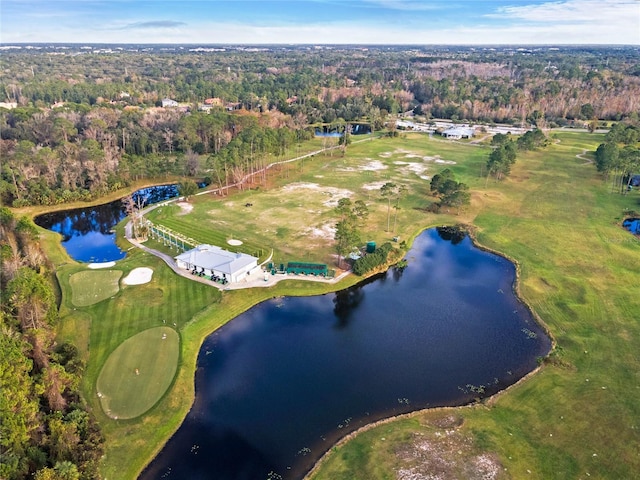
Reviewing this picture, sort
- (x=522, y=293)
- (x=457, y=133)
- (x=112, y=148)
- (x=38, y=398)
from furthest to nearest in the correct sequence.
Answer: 1. (x=457, y=133)
2. (x=112, y=148)
3. (x=522, y=293)
4. (x=38, y=398)

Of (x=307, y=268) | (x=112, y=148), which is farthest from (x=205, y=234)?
(x=112, y=148)

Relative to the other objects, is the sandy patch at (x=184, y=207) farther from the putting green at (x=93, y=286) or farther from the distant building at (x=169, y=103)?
the distant building at (x=169, y=103)

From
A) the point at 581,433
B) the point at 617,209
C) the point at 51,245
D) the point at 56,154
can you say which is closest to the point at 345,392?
the point at 581,433

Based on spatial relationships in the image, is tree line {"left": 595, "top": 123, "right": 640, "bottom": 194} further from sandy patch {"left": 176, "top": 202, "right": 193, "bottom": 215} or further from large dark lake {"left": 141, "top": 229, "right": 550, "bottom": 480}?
sandy patch {"left": 176, "top": 202, "right": 193, "bottom": 215}

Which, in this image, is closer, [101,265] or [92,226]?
[101,265]

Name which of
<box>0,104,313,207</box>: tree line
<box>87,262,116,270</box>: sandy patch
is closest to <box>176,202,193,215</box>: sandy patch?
<box>0,104,313,207</box>: tree line

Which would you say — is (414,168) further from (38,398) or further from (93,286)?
(38,398)

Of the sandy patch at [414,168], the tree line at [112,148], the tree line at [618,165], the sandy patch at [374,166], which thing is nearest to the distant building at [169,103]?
the tree line at [112,148]
